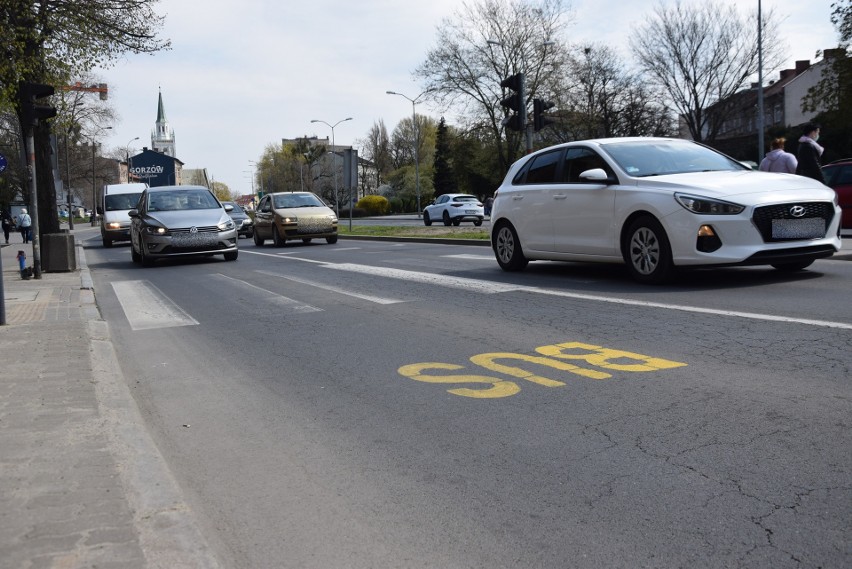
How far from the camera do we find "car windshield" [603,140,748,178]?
9938mm

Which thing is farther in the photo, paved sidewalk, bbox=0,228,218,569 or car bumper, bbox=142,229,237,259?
car bumper, bbox=142,229,237,259

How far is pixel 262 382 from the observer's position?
6.00 m

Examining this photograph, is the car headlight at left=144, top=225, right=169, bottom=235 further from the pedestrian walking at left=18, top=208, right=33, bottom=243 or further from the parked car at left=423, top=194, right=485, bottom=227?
the parked car at left=423, top=194, right=485, bottom=227

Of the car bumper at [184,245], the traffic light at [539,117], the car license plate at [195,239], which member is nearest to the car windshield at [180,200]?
the car bumper at [184,245]

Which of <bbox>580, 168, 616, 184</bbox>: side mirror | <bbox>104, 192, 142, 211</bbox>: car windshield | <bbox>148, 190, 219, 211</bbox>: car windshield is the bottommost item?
<bbox>580, 168, 616, 184</bbox>: side mirror

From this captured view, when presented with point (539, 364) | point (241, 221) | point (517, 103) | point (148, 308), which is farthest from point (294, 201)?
point (539, 364)

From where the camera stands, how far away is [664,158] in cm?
1018

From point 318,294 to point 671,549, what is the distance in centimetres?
850

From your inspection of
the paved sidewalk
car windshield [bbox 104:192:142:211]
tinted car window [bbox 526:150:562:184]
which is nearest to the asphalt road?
the paved sidewalk

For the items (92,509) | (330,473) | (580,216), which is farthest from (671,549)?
(580,216)

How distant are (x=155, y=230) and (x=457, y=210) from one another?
25800 millimetres

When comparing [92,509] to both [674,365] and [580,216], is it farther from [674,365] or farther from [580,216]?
[580,216]

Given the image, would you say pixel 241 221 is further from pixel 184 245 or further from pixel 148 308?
pixel 148 308

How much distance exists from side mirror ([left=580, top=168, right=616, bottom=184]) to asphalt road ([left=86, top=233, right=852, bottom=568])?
1.56m
